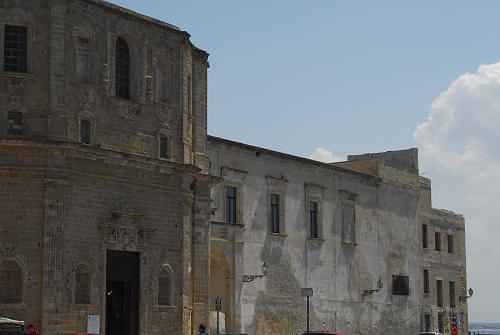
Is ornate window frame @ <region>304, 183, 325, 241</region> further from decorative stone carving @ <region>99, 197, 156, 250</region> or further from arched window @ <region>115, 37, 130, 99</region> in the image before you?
arched window @ <region>115, 37, 130, 99</region>

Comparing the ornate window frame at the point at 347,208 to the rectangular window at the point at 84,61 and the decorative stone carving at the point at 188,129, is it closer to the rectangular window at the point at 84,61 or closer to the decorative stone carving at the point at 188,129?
the decorative stone carving at the point at 188,129

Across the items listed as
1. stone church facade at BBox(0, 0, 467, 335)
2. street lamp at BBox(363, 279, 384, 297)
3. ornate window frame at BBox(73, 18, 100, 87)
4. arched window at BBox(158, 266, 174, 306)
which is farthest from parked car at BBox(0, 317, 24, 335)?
street lamp at BBox(363, 279, 384, 297)

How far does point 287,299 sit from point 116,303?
13151 mm

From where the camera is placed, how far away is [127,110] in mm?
30172

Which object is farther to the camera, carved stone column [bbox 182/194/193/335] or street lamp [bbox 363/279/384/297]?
street lamp [bbox 363/279/384/297]

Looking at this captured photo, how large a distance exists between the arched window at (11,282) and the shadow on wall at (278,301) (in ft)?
46.7

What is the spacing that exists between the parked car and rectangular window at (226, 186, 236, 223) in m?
16.5

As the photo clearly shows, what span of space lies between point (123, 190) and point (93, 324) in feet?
14.7

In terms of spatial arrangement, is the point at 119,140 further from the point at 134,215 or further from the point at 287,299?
the point at 287,299

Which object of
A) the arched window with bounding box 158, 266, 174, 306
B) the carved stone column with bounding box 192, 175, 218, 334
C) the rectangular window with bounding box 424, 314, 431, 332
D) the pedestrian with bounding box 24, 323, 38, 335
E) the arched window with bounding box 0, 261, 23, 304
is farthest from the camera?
the rectangular window with bounding box 424, 314, 431, 332

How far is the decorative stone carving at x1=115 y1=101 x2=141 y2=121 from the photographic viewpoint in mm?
29891

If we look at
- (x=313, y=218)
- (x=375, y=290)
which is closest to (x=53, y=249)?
(x=313, y=218)

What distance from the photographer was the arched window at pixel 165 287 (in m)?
30.6

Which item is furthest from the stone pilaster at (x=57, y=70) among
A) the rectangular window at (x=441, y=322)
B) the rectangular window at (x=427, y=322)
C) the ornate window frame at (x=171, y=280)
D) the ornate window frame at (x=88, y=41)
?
the rectangular window at (x=441, y=322)
